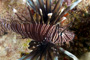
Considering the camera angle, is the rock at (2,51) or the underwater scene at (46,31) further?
the rock at (2,51)

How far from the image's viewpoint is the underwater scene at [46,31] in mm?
2205

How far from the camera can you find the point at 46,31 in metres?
2.36

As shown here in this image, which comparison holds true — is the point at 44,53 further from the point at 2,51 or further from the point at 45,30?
the point at 2,51

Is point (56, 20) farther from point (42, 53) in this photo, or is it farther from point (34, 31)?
point (42, 53)

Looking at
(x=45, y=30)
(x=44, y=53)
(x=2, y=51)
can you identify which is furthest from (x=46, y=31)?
(x=2, y=51)

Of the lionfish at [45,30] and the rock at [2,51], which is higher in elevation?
the lionfish at [45,30]

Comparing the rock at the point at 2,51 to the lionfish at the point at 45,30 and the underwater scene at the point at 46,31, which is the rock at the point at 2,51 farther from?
the lionfish at the point at 45,30

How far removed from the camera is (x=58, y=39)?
2.26 m

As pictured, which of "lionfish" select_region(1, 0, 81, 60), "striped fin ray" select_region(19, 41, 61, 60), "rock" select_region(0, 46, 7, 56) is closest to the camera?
"striped fin ray" select_region(19, 41, 61, 60)

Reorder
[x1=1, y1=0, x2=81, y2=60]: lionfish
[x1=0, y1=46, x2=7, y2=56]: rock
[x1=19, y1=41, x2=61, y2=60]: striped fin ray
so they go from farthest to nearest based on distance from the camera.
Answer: [x1=0, y1=46, x2=7, y2=56]: rock
[x1=1, y1=0, x2=81, y2=60]: lionfish
[x1=19, y1=41, x2=61, y2=60]: striped fin ray

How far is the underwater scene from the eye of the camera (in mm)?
2205

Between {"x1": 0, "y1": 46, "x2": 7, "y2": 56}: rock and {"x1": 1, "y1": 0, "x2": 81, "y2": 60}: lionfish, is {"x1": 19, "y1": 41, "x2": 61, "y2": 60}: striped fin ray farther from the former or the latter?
{"x1": 0, "y1": 46, "x2": 7, "y2": 56}: rock

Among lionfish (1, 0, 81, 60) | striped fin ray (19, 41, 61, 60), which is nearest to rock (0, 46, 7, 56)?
lionfish (1, 0, 81, 60)

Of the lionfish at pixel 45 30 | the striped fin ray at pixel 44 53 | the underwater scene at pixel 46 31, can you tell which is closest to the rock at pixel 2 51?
the underwater scene at pixel 46 31
